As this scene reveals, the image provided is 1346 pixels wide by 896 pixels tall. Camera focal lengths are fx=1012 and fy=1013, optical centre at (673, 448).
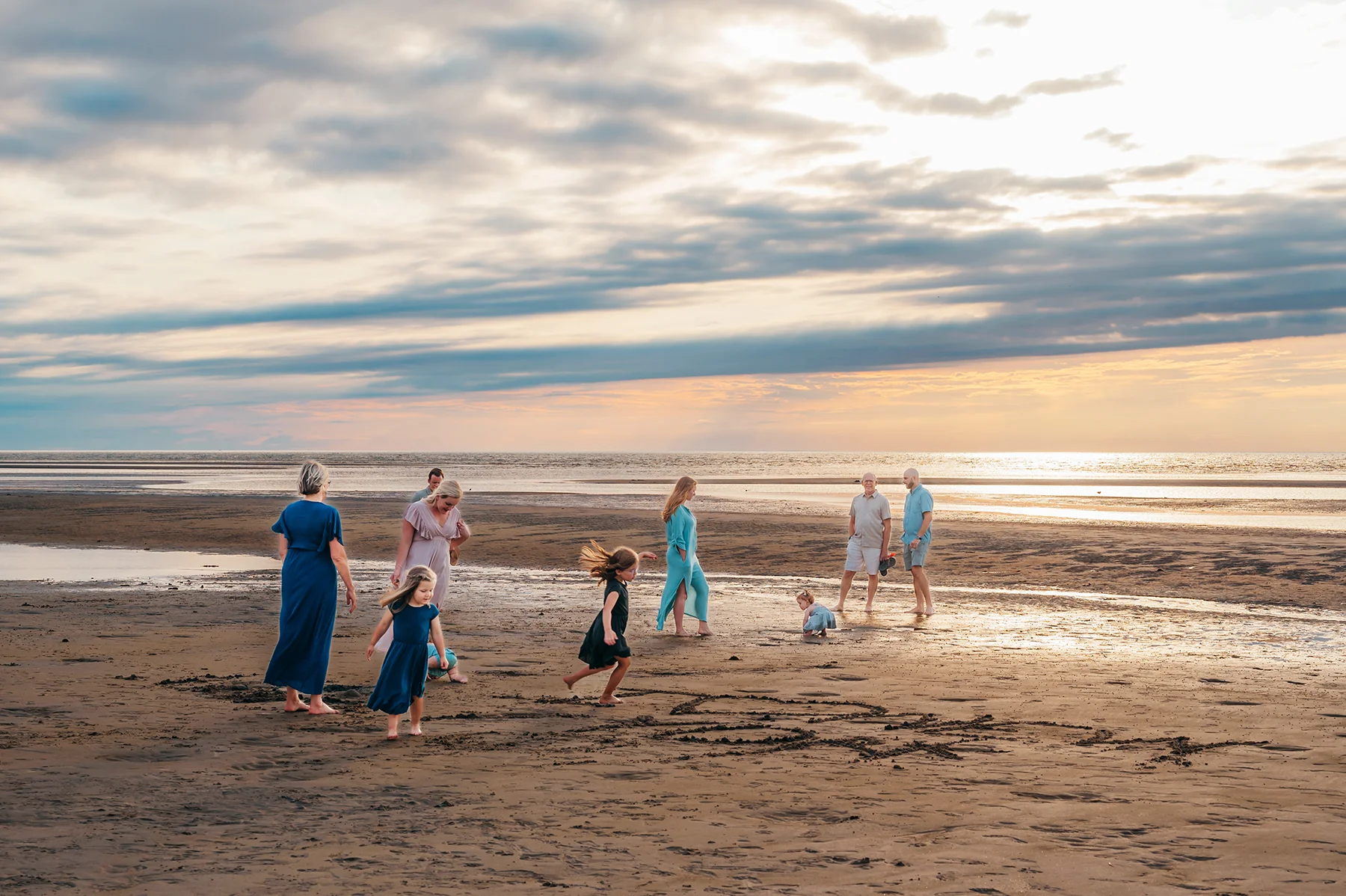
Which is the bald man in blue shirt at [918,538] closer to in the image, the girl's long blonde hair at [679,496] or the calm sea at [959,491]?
the girl's long blonde hair at [679,496]

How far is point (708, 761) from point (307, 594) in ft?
11.7

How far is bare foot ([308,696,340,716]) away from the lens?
319 inches

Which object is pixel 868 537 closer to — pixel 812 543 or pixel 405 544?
pixel 405 544

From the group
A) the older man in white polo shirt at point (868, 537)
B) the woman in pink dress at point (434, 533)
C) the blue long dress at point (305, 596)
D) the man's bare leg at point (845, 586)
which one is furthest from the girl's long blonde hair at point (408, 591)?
the man's bare leg at point (845, 586)

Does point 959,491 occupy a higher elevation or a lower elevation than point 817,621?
higher

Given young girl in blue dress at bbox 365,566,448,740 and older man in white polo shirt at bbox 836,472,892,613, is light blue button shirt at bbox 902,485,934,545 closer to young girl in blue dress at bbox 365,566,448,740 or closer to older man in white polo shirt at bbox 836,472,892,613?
older man in white polo shirt at bbox 836,472,892,613

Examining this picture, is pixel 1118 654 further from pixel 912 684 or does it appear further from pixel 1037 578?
pixel 1037 578

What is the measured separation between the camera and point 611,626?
8.52 metres

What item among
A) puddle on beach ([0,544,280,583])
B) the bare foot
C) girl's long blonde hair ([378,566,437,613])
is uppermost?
girl's long blonde hair ([378,566,437,613])

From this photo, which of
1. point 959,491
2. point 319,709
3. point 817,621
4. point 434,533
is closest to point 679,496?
point 817,621

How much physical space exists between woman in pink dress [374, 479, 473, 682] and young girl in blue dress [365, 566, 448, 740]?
167 centimetres

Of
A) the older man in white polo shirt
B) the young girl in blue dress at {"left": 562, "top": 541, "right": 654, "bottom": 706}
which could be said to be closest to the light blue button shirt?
the older man in white polo shirt

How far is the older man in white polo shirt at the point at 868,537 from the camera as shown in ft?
46.9

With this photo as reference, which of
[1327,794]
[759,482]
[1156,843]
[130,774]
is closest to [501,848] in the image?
[130,774]
